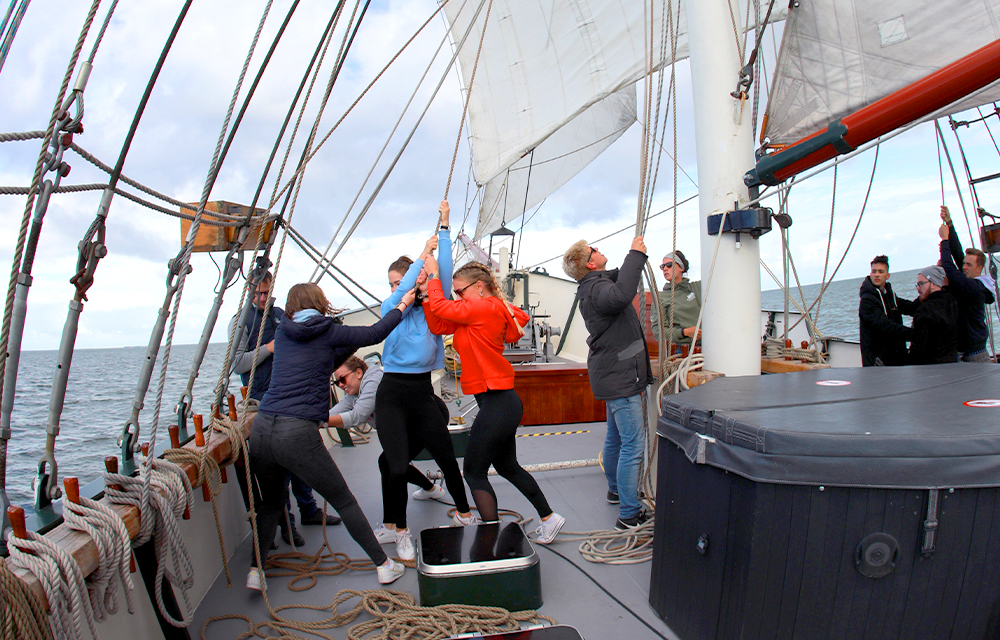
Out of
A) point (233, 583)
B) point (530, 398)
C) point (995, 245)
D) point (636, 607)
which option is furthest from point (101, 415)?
point (995, 245)

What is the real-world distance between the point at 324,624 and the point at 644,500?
1617 mm

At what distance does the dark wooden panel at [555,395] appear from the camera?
5074mm

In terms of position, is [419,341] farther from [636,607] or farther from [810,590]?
[810,590]

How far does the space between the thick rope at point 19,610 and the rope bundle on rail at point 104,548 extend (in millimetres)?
226

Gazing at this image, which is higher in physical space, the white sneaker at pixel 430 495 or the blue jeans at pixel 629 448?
the blue jeans at pixel 629 448

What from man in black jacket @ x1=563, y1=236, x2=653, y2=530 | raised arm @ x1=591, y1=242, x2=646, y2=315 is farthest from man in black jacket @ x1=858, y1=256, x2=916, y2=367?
raised arm @ x1=591, y1=242, x2=646, y2=315

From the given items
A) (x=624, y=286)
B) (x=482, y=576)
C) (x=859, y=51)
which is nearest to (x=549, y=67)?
(x=859, y=51)

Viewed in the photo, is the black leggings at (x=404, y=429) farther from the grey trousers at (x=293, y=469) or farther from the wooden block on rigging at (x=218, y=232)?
the wooden block on rigging at (x=218, y=232)

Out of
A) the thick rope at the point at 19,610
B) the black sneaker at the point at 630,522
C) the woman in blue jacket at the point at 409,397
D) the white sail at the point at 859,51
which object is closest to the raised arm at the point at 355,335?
the woman in blue jacket at the point at 409,397

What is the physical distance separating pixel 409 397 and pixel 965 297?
367cm

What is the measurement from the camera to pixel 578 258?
2.73m

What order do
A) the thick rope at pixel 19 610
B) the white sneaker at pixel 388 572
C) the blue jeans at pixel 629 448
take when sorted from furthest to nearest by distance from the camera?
the blue jeans at pixel 629 448
the white sneaker at pixel 388 572
the thick rope at pixel 19 610

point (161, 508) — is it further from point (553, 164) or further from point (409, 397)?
point (553, 164)

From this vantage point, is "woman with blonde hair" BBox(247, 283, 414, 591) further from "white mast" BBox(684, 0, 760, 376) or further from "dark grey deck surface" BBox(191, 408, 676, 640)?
"white mast" BBox(684, 0, 760, 376)
